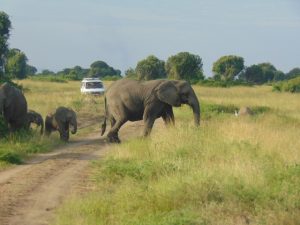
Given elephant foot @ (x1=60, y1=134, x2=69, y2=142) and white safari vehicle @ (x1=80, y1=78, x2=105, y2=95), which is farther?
white safari vehicle @ (x1=80, y1=78, x2=105, y2=95)

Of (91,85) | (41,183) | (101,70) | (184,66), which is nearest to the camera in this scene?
(41,183)

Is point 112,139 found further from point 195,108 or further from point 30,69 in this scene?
point 30,69

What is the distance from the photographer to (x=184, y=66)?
83.9m

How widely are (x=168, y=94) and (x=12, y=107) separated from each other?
4.65m

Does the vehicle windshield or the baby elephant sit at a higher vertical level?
the baby elephant

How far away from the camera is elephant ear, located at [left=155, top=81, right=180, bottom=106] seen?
19.4 meters

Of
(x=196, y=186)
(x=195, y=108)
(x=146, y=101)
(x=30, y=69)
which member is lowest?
(x=30, y=69)

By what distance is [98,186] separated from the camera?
1178 centimetres

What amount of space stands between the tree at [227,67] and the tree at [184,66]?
1906 cm

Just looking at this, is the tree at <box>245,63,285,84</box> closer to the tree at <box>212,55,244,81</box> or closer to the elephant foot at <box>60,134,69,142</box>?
the tree at <box>212,55,244,81</box>

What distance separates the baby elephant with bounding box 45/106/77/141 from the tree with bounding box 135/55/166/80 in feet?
213

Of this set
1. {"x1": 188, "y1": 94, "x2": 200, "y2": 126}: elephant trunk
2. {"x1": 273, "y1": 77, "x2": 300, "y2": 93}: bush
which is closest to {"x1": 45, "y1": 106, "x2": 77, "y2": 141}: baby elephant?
{"x1": 188, "y1": 94, "x2": 200, "y2": 126}: elephant trunk

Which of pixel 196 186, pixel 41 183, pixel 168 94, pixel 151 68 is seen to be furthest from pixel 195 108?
pixel 151 68

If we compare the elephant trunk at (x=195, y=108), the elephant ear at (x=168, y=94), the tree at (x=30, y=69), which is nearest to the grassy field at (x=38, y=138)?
the elephant ear at (x=168, y=94)
